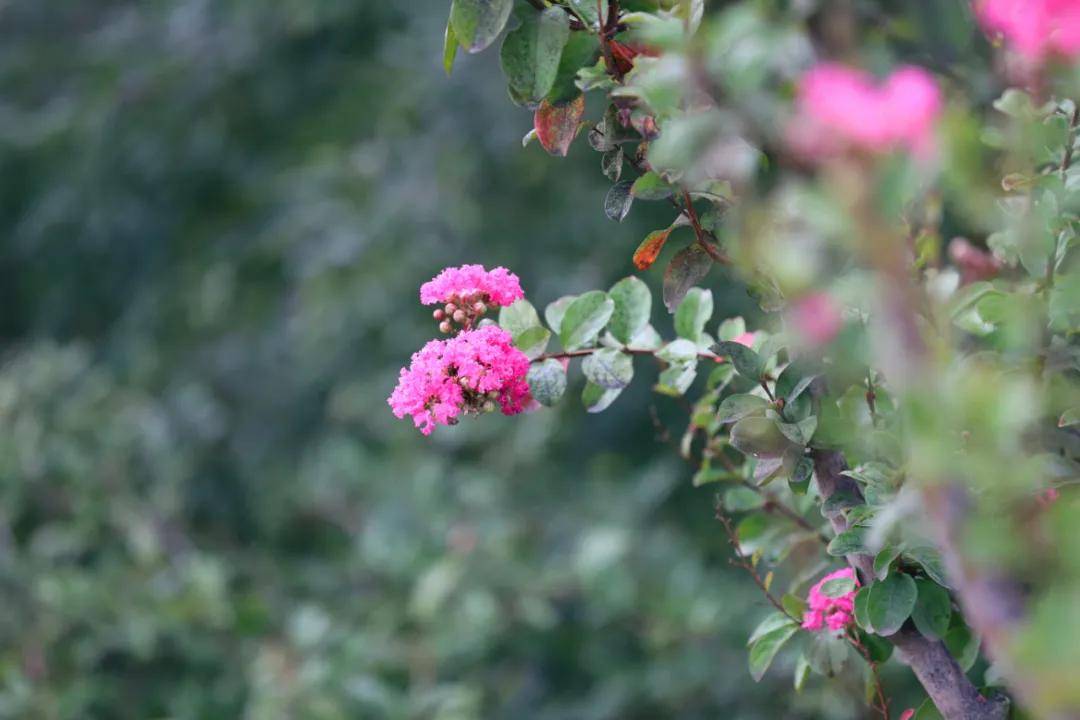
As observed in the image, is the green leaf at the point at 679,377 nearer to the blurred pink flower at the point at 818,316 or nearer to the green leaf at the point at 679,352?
the green leaf at the point at 679,352

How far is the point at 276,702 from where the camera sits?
195 cm

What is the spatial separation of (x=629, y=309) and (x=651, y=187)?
0.58ft

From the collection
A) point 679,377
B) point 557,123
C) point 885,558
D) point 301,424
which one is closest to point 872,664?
point 885,558

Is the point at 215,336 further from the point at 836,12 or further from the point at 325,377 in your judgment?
the point at 836,12

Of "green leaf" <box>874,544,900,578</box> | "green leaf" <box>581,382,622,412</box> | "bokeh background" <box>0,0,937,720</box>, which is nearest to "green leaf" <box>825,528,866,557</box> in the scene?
"green leaf" <box>874,544,900,578</box>

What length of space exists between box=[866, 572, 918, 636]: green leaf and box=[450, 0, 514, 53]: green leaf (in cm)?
48

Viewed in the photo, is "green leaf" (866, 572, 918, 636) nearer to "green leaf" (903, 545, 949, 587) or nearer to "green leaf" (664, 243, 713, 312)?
"green leaf" (903, 545, 949, 587)

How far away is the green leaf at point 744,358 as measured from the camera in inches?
33.1

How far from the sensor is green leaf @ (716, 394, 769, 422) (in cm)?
85

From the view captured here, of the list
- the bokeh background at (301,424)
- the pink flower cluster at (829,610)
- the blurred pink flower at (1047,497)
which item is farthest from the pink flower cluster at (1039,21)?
the bokeh background at (301,424)

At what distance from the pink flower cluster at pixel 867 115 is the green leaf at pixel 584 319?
51 cm

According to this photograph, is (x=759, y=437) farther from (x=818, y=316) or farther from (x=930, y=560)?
(x=818, y=316)

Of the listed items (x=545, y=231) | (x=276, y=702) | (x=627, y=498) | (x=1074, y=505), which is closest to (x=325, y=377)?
(x=545, y=231)

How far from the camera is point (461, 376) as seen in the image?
2.72 ft
